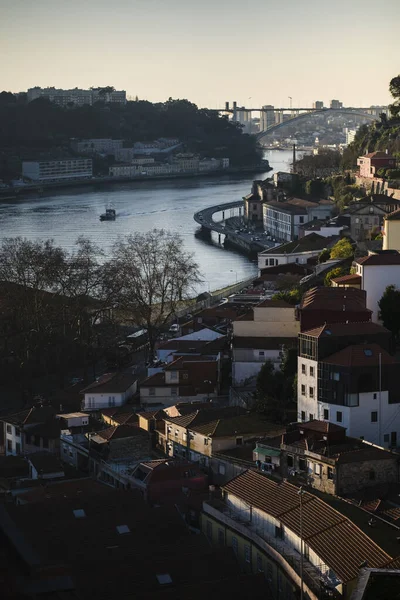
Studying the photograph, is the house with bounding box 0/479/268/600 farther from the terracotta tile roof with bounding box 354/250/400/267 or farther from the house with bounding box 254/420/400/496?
the terracotta tile roof with bounding box 354/250/400/267

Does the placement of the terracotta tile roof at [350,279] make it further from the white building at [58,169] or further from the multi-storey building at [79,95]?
the multi-storey building at [79,95]

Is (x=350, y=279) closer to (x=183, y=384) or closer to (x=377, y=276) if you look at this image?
(x=377, y=276)

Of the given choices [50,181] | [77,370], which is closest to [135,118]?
[50,181]

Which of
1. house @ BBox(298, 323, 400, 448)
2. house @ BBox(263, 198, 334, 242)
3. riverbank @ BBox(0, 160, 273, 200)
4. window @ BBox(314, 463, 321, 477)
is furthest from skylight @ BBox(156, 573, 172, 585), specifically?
riverbank @ BBox(0, 160, 273, 200)

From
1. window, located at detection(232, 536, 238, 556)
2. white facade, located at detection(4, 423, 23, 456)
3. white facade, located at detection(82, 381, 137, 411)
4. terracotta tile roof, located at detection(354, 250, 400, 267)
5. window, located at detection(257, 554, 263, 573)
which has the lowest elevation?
white facade, located at detection(4, 423, 23, 456)

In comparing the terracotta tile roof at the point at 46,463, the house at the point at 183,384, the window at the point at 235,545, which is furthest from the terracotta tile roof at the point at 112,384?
the window at the point at 235,545

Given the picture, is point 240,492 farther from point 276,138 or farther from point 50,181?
point 276,138

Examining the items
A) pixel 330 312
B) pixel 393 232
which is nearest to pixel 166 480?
pixel 330 312
